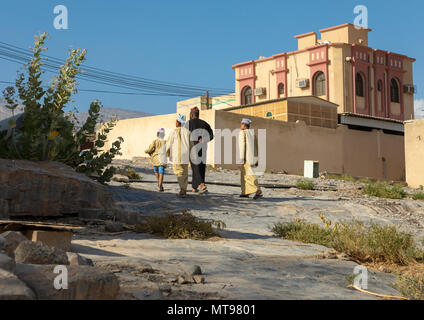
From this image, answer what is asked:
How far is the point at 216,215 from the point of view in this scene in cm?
774

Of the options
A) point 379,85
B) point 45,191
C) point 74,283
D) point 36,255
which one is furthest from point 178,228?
point 379,85

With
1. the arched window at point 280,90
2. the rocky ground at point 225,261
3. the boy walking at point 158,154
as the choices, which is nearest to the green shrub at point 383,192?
the rocky ground at point 225,261

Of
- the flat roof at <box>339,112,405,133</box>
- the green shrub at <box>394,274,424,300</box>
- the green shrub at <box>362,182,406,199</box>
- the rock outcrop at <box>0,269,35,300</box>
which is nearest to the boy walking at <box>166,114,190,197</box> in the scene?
the green shrub at <box>362,182,406,199</box>

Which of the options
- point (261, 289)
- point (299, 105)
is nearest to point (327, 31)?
point (299, 105)

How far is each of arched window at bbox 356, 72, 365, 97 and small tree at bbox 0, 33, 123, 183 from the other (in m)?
27.5

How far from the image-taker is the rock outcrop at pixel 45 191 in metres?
5.54

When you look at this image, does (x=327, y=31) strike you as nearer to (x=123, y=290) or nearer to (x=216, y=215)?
(x=216, y=215)

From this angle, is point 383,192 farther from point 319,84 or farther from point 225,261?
point 319,84

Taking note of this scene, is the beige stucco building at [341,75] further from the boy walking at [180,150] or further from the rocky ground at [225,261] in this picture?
the rocky ground at [225,261]

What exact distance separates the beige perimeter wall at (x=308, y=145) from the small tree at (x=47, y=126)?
43.9ft

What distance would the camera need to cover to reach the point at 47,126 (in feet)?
24.0

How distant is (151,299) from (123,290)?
0.21 m

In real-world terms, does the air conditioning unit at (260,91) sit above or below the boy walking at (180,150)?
above

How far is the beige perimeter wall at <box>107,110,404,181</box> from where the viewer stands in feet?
77.5
